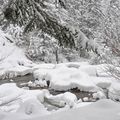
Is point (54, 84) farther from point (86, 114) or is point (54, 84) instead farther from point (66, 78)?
point (86, 114)

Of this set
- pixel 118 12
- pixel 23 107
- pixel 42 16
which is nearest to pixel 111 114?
pixel 23 107

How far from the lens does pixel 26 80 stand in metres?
14.6

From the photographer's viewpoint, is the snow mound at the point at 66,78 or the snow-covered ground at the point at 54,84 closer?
the snow-covered ground at the point at 54,84

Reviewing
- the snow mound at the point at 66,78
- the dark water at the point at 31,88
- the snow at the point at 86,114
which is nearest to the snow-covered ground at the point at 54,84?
the snow mound at the point at 66,78

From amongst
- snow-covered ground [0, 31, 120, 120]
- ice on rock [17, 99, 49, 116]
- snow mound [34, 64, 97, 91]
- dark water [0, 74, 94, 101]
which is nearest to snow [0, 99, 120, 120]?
ice on rock [17, 99, 49, 116]

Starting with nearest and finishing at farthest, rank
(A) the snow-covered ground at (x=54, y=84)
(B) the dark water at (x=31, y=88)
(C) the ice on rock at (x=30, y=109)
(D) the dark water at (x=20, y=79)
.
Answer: (C) the ice on rock at (x=30, y=109)
(A) the snow-covered ground at (x=54, y=84)
(B) the dark water at (x=31, y=88)
(D) the dark water at (x=20, y=79)

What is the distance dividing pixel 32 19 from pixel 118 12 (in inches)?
954

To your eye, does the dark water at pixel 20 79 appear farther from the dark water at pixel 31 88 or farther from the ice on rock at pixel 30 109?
the ice on rock at pixel 30 109

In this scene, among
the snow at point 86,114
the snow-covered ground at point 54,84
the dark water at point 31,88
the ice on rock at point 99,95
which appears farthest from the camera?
the dark water at point 31,88

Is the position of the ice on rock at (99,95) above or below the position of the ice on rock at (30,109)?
below

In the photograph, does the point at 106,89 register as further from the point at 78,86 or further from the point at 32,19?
the point at 32,19

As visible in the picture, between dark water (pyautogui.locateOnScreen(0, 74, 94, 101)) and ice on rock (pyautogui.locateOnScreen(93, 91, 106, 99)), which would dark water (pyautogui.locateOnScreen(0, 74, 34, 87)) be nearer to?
dark water (pyautogui.locateOnScreen(0, 74, 94, 101))

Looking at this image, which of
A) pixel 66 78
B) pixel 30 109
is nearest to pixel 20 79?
pixel 66 78

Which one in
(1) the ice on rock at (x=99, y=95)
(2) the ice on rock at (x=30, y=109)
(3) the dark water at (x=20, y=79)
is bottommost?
(1) the ice on rock at (x=99, y=95)
